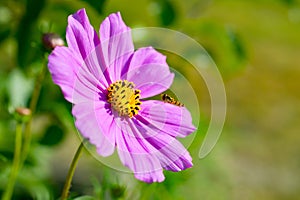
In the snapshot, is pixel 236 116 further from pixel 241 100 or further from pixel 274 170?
pixel 274 170

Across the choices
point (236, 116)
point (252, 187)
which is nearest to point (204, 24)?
point (252, 187)

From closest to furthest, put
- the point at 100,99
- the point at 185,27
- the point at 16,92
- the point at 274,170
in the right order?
the point at 100,99, the point at 16,92, the point at 185,27, the point at 274,170

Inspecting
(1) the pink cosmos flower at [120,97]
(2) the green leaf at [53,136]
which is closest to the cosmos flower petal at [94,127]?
(1) the pink cosmos flower at [120,97]

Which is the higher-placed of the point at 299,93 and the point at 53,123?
the point at 299,93

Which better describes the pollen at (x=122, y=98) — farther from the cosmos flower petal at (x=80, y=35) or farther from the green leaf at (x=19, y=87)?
the green leaf at (x=19, y=87)

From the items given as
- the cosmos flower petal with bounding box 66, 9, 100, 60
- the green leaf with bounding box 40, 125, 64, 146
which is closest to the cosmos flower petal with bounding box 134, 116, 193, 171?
the cosmos flower petal with bounding box 66, 9, 100, 60

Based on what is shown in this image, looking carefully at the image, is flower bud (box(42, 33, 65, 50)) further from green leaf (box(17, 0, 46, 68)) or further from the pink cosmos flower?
green leaf (box(17, 0, 46, 68))

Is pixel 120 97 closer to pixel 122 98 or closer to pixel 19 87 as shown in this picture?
pixel 122 98
